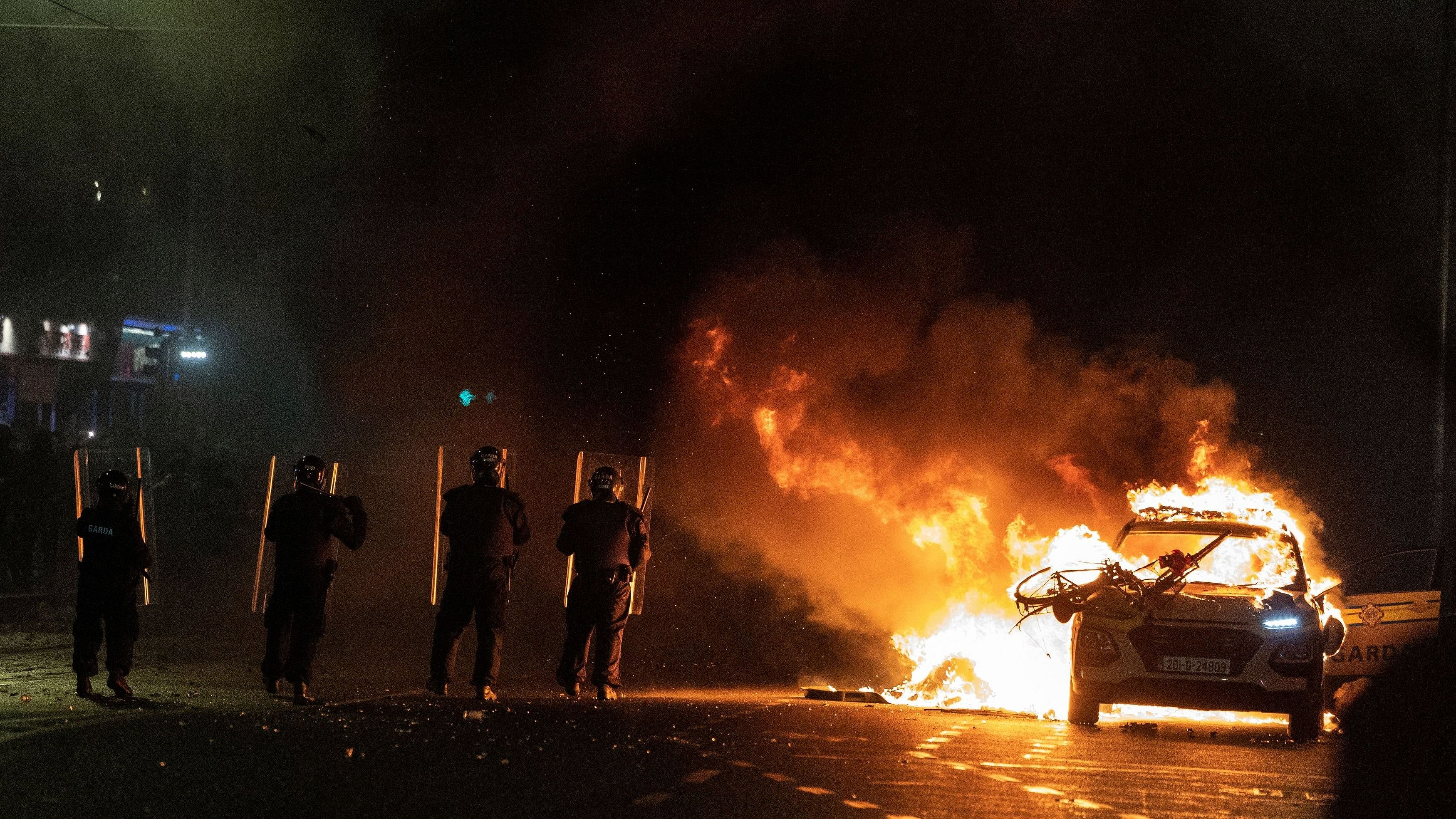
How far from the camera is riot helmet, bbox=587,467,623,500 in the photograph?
445 inches

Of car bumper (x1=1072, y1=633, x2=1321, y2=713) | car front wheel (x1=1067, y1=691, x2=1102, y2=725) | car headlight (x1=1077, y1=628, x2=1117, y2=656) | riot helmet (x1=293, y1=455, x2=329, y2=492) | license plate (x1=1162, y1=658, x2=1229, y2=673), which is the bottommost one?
car front wheel (x1=1067, y1=691, x2=1102, y2=725)

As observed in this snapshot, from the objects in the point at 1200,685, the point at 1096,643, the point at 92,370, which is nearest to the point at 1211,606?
the point at 1200,685

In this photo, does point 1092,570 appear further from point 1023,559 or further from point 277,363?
point 277,363

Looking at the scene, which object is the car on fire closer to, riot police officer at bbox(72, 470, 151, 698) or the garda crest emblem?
the garda crest emblem

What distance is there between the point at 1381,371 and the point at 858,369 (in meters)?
8.43

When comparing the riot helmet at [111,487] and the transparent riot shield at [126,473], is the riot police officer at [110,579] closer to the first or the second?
the riot helmet at [111,487]

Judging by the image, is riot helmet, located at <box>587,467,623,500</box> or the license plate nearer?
the license plate

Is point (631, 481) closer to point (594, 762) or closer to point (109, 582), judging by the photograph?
point (109, 582)

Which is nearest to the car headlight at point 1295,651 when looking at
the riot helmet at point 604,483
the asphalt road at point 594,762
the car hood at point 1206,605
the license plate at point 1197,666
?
the car hood at point 1206,605

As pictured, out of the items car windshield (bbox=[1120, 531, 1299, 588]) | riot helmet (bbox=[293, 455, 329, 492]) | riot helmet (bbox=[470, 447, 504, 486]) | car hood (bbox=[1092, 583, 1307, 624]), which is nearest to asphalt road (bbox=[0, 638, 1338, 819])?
car hood (bbox=[1092, 583, 1307, 624])

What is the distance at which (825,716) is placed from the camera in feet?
33.4

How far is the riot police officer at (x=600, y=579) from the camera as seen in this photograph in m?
11.0

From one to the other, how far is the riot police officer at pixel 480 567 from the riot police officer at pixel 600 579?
56cm

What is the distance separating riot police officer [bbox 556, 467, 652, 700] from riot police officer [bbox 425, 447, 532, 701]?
0.56 m
